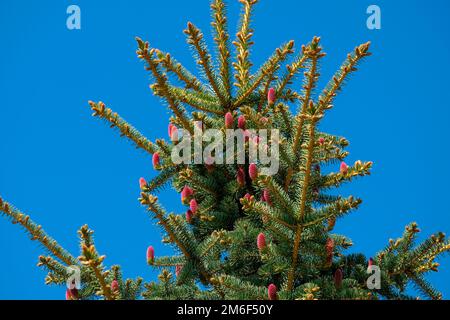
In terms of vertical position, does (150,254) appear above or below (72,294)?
above

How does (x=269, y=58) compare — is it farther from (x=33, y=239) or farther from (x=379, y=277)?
(x=33, y=239)

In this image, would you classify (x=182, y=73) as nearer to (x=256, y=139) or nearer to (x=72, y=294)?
(x=256, y=139)

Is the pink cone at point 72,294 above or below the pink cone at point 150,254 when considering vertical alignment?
below

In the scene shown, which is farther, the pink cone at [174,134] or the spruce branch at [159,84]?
the pink cone at [174,134]

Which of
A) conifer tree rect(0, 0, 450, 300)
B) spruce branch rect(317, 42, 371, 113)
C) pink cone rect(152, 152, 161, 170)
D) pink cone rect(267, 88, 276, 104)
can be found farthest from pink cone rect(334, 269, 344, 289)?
pink cone rect(152, 152, 161, 170)

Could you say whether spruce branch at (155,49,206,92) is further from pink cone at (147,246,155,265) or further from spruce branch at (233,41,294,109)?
pink cone at (147,246,155,265)

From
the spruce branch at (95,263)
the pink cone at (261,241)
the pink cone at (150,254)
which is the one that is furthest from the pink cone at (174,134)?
the spruce branch at (95,263)

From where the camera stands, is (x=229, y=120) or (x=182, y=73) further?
(x=182, y=73)

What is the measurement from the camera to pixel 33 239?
165 inches

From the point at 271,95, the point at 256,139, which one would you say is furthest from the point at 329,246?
the point at 271,95

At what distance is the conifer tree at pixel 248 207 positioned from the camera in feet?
12.6

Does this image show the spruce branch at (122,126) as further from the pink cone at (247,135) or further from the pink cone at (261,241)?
the pink cone at (261,241)

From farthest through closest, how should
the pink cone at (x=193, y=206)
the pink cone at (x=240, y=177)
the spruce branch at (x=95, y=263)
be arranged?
the pink cone at (x=240, y=177), the pink cone at (x=193, y=206), the spruce branch at (x=95, y=263)

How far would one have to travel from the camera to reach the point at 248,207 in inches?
150
